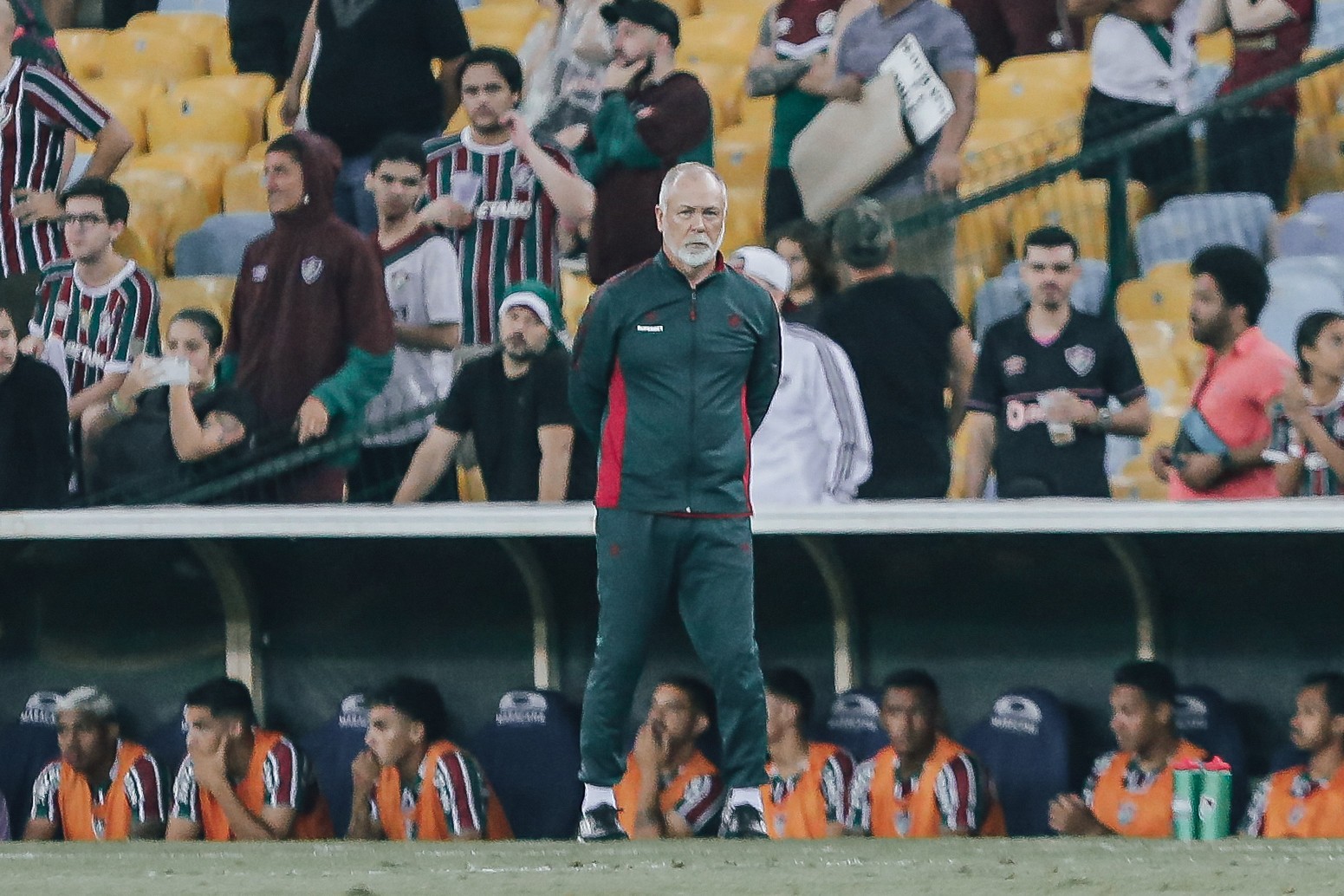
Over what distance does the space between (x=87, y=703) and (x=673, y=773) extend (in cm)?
216

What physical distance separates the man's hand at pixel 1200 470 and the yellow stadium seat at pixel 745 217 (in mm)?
2829

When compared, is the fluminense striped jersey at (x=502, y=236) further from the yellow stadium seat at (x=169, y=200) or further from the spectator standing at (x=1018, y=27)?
the spectator standing at (x=1018, y=27)

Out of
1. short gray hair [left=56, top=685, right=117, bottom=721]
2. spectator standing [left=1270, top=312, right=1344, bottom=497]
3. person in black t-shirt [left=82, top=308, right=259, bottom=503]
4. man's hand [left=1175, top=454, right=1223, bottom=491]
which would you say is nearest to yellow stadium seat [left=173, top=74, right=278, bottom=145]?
person in black t-shirt [left=82, top=308, right=259, bottom=503]

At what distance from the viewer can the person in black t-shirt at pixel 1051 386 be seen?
643cm

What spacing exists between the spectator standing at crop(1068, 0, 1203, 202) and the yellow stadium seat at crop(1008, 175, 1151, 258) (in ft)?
0.26

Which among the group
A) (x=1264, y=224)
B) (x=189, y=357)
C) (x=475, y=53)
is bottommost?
(x=189, y=357)

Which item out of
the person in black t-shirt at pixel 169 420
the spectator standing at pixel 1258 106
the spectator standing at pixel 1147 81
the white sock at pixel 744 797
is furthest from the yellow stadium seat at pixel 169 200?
the white sock at pixel 744 797

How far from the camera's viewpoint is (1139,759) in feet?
21.4

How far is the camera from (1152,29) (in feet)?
26.1

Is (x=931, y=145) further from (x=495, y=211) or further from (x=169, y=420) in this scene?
(x=169, y=420)

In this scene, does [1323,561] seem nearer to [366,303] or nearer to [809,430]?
[809,430]

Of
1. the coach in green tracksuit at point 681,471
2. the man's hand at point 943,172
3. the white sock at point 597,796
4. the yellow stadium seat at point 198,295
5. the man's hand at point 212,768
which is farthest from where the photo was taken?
the yellow stadium seat at point 198,295

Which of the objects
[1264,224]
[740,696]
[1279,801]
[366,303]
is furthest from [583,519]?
[1264,224]

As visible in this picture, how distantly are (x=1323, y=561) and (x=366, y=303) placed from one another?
3.11 metres
